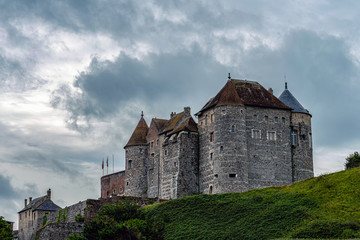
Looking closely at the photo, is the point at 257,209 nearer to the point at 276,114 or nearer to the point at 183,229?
the point at 183,229

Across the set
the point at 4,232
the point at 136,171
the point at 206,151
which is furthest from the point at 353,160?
the point at 4,232

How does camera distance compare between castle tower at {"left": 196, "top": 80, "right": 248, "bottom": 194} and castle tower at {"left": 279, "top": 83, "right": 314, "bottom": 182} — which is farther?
castle tower at {"left": 279, "top": 83, "right": 314, "bottom": 182}

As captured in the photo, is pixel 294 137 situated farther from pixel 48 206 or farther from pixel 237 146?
pixel 48 206

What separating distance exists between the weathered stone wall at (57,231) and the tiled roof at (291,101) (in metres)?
33.5

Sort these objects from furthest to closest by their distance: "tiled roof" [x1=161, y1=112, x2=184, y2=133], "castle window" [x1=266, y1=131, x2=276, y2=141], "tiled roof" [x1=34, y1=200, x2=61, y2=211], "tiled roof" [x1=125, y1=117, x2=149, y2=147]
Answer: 1. "tiled roof" [x1=34, y1=200, x2=61, y2=211]
2. "tiled roof" [x1=125, y1=117, x2=149, y2=147]
3. "tiled roof" [x1=161, y1=112, x2=184, y2=133]
4. "castle window" [x1=266, y1=131, x2=276, y2=141]

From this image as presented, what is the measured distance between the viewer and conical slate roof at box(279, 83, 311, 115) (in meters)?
82.8

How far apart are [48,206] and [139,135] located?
63.4 feet

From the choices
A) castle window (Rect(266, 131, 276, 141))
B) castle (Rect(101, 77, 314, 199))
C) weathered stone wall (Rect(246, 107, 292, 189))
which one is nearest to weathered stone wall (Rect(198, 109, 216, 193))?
castle (Rect(101, 77, 314, 199))

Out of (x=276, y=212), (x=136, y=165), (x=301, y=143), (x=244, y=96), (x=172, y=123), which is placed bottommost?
(x=276, y=212)

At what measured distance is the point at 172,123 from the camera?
290ft

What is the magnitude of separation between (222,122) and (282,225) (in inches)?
1053

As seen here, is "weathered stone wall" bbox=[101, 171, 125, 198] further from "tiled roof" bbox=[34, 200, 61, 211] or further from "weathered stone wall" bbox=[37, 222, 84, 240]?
"weathered stone wall" bbox=[37, 222, 84, 240]

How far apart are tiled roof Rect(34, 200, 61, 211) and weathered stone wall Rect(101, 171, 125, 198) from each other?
7.62 metres

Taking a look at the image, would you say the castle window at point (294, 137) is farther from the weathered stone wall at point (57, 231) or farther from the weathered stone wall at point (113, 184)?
the weathered stone wall at point (57, 231)
